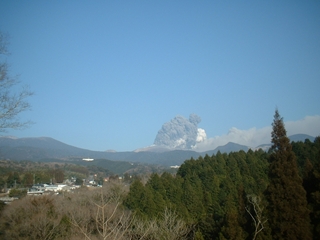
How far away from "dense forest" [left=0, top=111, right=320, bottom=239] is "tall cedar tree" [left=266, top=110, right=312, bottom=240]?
38 millimetres

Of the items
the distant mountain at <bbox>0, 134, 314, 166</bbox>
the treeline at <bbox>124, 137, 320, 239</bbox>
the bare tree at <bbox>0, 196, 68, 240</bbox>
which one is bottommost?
the bare tree at <bbox>0, 196, 68, 240</bbox>

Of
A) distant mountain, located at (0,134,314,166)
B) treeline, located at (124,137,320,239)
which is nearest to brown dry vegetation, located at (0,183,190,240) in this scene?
treeline, located at (124,137,320,239)

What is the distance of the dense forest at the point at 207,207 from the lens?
42.9 ft

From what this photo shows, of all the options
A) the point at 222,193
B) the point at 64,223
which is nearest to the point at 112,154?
the point at 222,193

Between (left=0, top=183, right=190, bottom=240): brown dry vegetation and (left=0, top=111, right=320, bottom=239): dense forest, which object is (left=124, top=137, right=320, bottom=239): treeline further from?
(left=0, top=183, right=190, bottom=240): brown dry vegetation

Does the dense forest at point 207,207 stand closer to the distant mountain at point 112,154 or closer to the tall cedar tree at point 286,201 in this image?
the tall cedar tree at point 286,201

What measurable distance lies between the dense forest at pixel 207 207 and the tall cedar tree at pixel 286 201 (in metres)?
0.04

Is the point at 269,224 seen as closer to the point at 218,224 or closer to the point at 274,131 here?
the point at 218,224

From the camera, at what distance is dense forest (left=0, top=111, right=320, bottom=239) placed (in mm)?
13062

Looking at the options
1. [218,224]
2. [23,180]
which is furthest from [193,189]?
[23,180]

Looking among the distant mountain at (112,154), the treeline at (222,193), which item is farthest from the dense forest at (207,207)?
the distant mountain at (112,154)

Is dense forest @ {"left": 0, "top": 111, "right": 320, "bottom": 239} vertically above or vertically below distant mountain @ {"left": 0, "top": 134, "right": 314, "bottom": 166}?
below

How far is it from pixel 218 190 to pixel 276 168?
14.3 meters

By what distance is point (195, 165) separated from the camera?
36062mm
